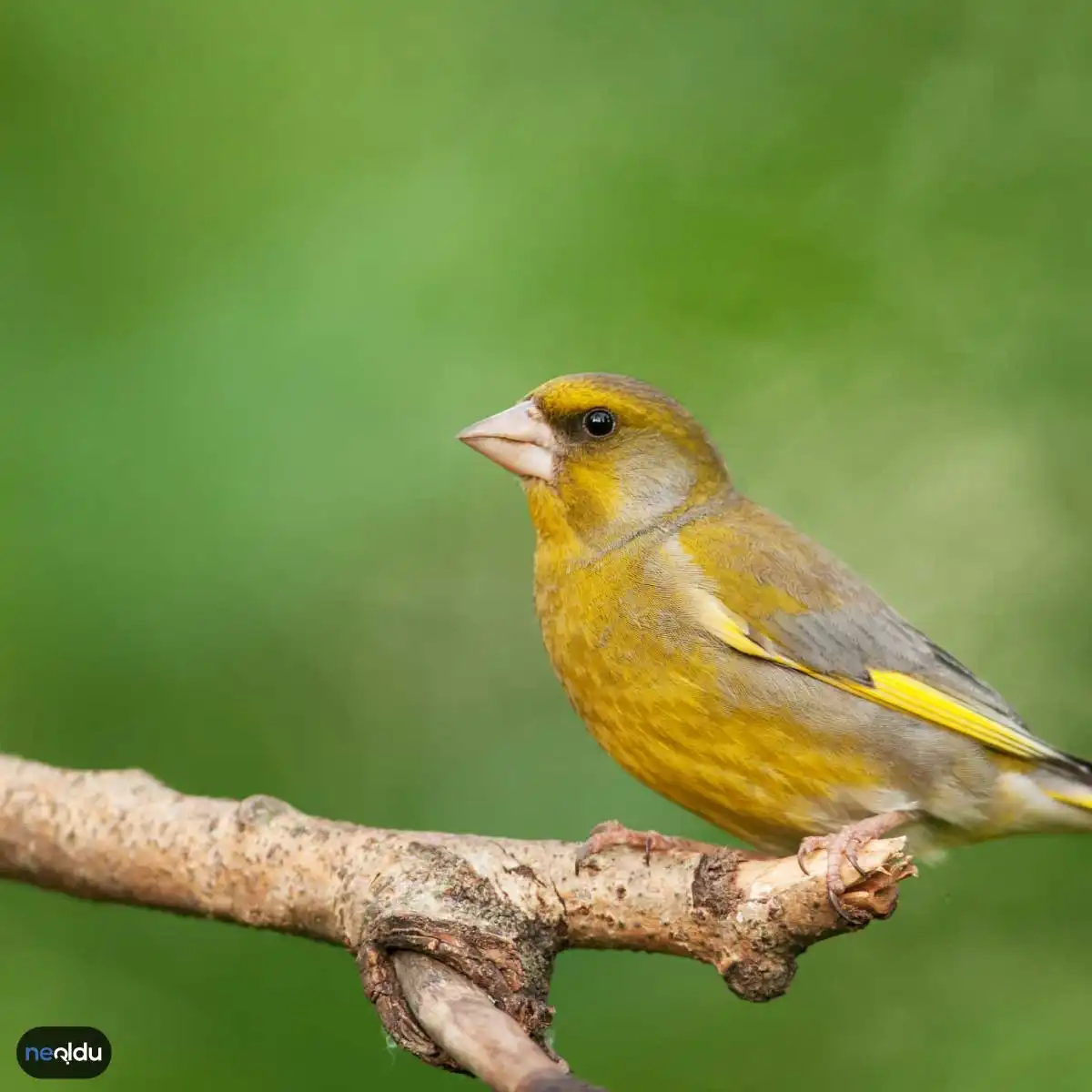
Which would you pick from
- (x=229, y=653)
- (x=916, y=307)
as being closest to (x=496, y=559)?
(x=229, y=653)

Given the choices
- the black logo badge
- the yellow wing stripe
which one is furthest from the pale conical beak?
the black logo badge

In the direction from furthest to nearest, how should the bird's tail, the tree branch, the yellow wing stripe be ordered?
1. the bird's tail
2. the yellow wing stripe
3. the tree branch

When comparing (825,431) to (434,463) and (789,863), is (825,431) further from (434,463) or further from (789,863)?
(789,863)

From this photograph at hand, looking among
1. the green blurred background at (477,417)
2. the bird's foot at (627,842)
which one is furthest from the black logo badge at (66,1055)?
the bird's foot at (627,842)

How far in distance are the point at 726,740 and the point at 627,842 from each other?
262 mm

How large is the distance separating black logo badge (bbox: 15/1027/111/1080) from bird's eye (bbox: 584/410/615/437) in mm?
1760

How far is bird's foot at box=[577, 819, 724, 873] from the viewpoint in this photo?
9.09ft

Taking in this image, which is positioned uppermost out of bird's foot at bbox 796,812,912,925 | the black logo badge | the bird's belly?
the bird's belly

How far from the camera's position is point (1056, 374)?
4199 millimetres

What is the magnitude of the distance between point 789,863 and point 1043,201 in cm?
252

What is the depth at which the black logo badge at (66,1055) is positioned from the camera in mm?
3412

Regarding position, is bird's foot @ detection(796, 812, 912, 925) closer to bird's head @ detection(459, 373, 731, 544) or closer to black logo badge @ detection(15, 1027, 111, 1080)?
bird's head @ detection(459, 373, 731, 544)

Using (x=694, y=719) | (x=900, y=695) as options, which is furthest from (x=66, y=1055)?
(x=900, y=695)

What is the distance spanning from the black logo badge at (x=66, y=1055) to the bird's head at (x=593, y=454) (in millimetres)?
1551
